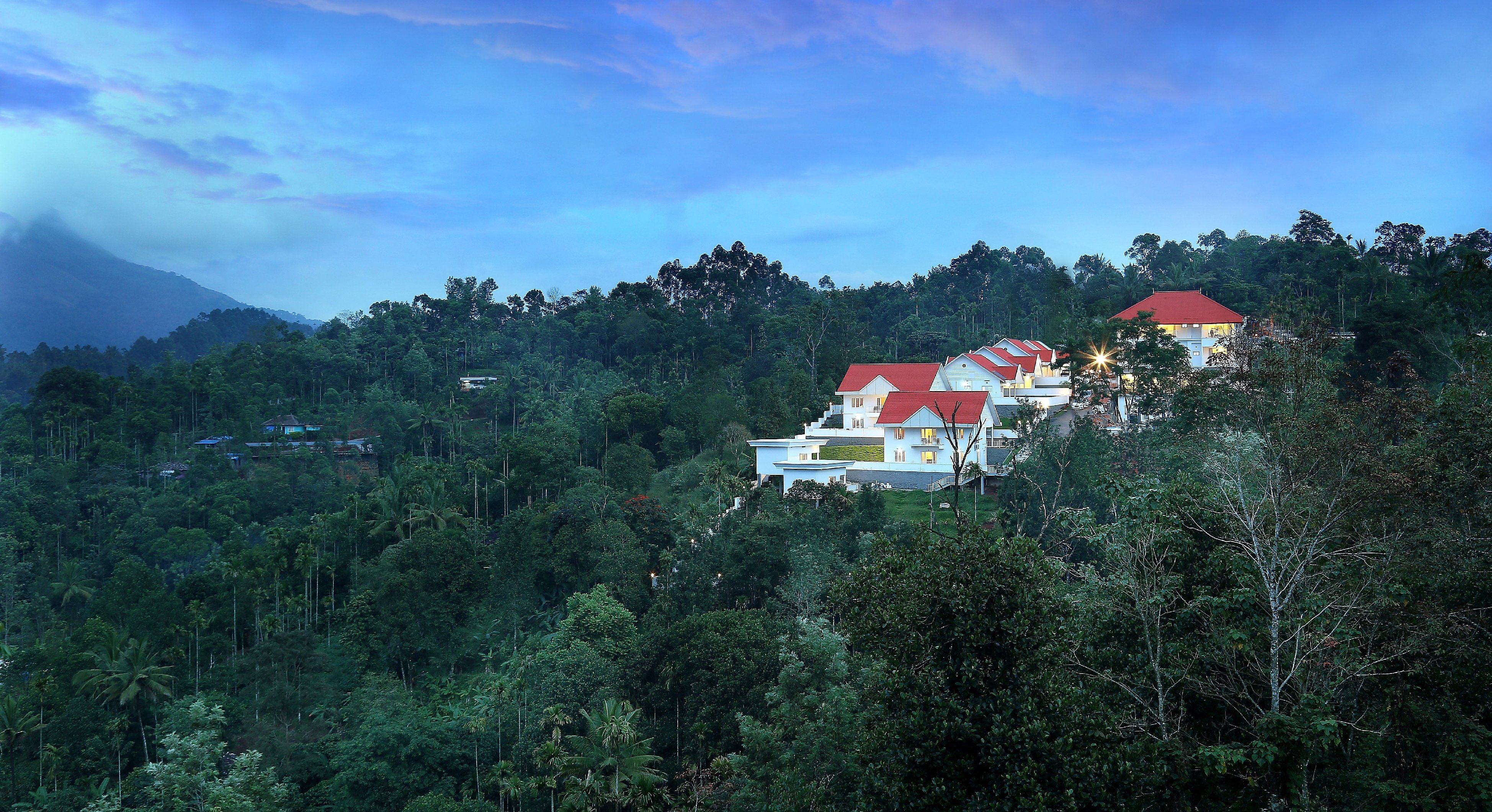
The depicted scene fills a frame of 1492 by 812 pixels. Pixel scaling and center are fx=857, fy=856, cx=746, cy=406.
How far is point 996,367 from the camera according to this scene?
44156mm

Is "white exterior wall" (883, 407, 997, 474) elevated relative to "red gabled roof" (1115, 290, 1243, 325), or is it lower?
lower

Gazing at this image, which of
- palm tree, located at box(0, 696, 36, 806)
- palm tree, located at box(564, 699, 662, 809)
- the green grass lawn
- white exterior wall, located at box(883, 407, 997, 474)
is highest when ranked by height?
white exterior wall, located at box(883, 407, 997, 474)

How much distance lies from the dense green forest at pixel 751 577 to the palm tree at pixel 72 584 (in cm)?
22

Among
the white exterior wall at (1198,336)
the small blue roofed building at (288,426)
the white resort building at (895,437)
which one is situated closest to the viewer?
the white resort building at (895,437)

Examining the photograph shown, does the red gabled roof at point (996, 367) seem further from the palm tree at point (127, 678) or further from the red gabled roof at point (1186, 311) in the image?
the palm tree at point (127, 678)

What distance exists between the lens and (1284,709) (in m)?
10.0

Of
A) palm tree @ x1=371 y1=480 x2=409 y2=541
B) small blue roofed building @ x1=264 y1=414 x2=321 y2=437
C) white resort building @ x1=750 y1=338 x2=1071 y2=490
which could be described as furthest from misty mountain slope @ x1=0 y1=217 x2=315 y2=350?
white resort building @ x1=750 y1=338 x2=1071 y2=490

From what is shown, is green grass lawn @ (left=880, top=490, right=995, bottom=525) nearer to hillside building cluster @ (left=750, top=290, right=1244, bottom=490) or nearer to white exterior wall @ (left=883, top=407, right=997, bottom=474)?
hillside building cluster @ (left=750, top=290, right=1244, bottom=490)

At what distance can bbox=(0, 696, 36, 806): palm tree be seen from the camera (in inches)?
1097

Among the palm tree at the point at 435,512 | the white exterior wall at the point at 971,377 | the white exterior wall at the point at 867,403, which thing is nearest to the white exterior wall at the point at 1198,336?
the white exterior wall at the point at 971,377

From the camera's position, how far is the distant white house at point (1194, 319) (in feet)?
141

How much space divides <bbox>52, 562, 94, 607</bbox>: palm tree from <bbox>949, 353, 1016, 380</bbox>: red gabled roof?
43255mm

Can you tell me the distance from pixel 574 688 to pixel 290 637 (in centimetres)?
1252

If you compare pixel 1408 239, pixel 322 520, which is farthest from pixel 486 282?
pixel 1408 239
